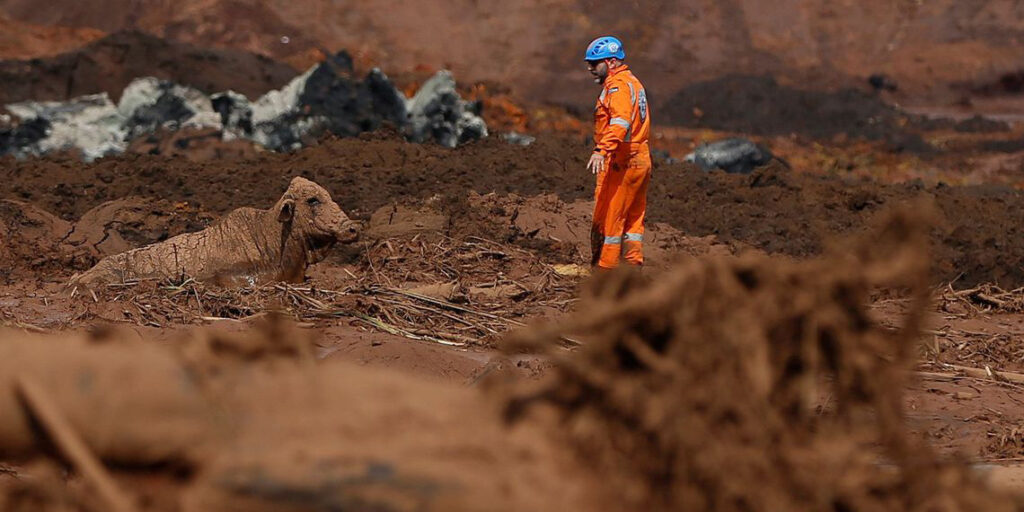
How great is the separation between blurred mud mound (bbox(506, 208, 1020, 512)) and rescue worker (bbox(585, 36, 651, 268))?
269 inches

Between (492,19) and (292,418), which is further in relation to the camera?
(492,19)

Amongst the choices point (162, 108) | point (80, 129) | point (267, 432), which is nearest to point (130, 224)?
point (162, 108)

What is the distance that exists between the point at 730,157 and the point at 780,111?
40.4 feet

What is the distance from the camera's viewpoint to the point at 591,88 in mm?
34531

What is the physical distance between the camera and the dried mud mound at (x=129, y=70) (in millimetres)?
23750

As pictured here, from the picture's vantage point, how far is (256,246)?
1082 centimetres

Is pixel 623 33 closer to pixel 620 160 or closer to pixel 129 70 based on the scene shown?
pixel 129 70

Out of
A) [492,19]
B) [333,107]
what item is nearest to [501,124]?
[333,107]

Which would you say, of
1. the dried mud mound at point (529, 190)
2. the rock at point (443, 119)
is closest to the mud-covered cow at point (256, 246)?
the dried mud mound at point (529, 190)

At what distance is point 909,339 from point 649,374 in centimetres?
71

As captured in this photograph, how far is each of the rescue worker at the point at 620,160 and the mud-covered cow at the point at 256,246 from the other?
225cm

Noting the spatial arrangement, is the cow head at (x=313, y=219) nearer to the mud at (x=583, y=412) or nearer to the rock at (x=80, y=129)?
the mud at (x=583, y=412)

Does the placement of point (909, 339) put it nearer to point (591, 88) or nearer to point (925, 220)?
point (925, 220)

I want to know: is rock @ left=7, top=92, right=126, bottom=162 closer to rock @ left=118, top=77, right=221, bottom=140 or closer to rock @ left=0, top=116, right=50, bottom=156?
rock @ left=0, top=116, right=50, bottom=156
